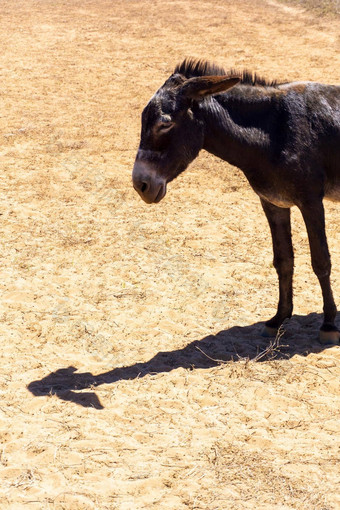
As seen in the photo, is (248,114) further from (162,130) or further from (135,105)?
(135,105)

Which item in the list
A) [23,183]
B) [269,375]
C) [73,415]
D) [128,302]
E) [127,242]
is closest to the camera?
[73,415]

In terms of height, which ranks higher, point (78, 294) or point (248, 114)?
point (248, 114)

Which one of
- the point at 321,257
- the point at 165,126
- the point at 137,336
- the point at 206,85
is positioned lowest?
the point at 137,336

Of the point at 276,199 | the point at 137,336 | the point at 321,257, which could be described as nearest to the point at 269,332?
the point at 321,257

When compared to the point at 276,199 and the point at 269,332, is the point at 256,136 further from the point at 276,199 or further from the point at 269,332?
the point at 269,332

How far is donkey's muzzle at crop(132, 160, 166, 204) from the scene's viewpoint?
6.43 m

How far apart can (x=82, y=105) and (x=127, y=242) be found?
655 centimetres

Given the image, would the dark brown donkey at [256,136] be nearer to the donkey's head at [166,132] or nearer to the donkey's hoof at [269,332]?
the donkey's head at [166,132]

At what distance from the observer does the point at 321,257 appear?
716cm

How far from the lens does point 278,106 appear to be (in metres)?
6.97

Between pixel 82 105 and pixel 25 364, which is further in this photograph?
pixel 82 105

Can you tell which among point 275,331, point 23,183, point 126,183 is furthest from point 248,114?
point 23,183

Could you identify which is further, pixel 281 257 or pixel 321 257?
pixel 281 257

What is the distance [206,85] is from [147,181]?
106cm
